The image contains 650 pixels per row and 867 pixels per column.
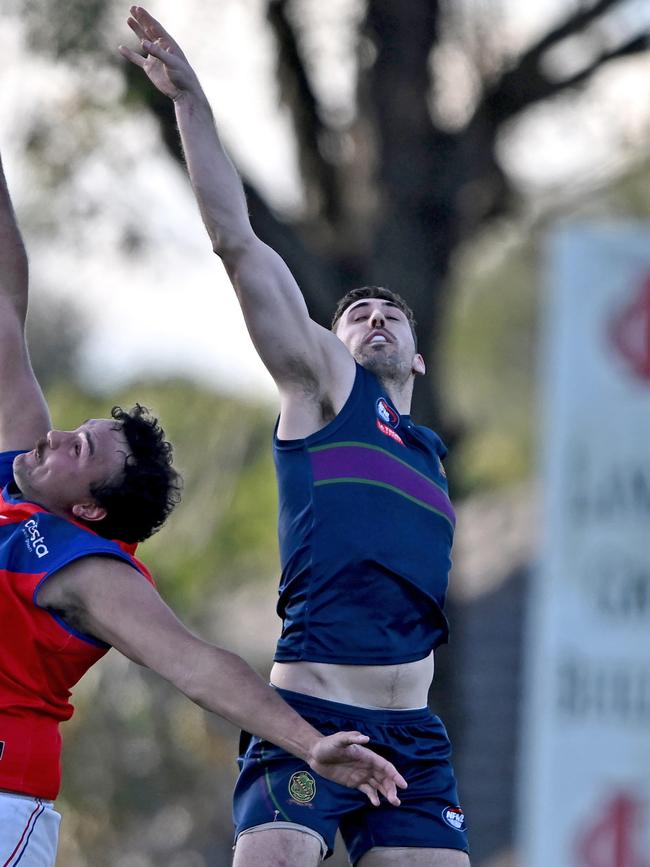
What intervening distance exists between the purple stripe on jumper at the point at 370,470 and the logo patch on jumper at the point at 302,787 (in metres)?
0.83

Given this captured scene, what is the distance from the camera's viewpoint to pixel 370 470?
461 cm

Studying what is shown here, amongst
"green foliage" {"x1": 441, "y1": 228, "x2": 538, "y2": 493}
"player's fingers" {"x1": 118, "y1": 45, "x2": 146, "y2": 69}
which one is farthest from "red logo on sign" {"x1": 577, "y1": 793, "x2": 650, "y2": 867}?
"green foliage" {"x1": 441, "y1": 228, "x2": 538, "y2": 493}

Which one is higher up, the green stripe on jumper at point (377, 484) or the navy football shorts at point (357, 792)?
the green stripe on jumper at point (377, 484)

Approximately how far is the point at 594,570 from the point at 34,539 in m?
1.58

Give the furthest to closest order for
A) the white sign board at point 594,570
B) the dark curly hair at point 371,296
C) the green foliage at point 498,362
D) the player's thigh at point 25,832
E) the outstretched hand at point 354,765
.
→ the green foliage at point 498,362
the dark curly hair at point 371,296
the player's thigh at point 25,832
the outstretched hand at point 354,765
the white sign board at point 594,570

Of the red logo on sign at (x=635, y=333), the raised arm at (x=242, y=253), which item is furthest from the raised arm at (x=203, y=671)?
the red logo on sign at (x=635, y=333)

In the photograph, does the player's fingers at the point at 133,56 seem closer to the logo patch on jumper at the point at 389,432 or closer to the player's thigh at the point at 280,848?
the logo patch on jumper at the point at 389,432

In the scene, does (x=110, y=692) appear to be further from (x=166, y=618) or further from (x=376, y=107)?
(x=166, y=618)

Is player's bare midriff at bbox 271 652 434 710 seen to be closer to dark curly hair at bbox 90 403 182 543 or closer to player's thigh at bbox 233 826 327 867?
player's thigh at bbox 233 826 327 867

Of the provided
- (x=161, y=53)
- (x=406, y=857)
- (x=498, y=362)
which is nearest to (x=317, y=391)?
(x=161, y=53)

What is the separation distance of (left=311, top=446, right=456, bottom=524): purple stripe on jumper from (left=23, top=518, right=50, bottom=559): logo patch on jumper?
2.62ft

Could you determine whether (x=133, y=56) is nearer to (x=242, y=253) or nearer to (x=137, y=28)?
(x=137, y=28)

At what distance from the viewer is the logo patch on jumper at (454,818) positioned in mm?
4582

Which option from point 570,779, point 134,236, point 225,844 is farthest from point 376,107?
point 570,779
